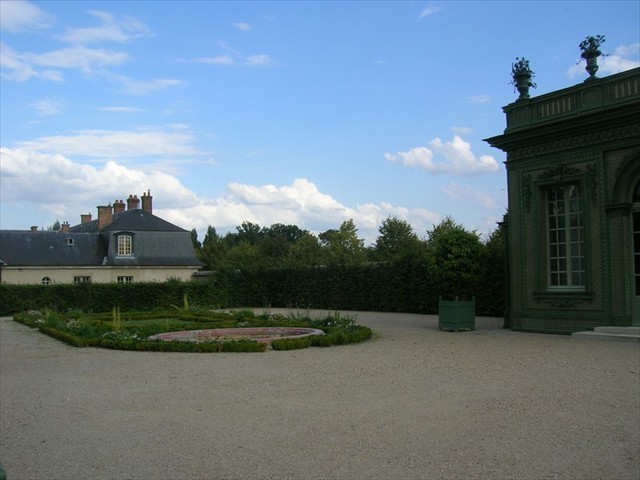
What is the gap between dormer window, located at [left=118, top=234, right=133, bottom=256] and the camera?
4109cm

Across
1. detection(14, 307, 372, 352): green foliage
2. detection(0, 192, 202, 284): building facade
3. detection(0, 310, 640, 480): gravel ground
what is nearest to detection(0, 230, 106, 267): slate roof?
detection(0, 192, 202, 284): building facade

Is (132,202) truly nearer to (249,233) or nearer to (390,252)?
(390,252)

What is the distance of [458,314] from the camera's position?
17344 mm

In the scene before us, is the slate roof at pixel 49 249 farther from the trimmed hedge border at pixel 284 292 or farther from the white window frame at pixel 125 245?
the trimmed hedge border at pixel 284 292

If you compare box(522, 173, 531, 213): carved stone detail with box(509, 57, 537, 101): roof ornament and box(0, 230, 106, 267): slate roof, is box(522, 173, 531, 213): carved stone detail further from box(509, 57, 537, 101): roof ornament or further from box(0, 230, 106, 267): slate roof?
box(0, 230, 106, 267): slate roof

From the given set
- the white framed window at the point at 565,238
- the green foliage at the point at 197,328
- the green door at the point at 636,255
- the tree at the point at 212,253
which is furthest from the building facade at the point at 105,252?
the green door at the point at 636,255

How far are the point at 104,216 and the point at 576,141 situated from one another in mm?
35307

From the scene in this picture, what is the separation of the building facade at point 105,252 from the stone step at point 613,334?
93.2ft

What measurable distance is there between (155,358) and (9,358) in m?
3.24

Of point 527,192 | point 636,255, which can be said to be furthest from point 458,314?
point 636,255

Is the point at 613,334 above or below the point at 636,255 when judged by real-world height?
below

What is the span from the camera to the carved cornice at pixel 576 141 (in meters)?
14.6

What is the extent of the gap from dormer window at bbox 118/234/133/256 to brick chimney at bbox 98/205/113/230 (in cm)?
358

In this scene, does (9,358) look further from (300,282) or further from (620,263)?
(300,282)
